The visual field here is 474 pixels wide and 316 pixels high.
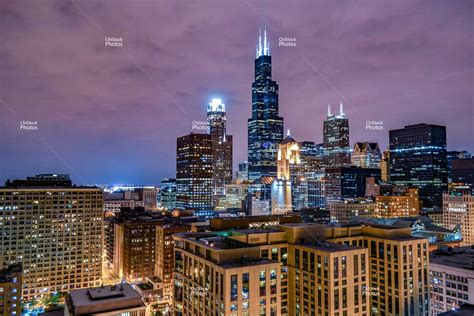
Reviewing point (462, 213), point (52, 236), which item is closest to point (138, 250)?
point (52, 236)

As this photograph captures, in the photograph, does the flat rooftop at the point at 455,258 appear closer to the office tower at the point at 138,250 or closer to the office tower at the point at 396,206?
the office tower at the point at 138,250

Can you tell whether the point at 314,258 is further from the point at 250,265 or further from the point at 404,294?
the point at 404,294

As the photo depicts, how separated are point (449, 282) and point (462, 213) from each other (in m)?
101

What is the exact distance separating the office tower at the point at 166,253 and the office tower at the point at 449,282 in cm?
7568

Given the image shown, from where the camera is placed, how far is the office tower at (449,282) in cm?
6266

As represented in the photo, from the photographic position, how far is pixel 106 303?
47.0 metres

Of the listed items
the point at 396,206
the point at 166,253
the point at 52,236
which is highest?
the point at 396,206

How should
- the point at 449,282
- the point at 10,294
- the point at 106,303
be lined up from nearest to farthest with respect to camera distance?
the point at 106,303 → the point at 449,282 → the point at 10,294

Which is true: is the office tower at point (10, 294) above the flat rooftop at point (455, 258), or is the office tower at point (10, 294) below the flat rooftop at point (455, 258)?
below

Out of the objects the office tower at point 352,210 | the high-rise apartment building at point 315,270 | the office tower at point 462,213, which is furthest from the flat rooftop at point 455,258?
the office tower at point 352,210

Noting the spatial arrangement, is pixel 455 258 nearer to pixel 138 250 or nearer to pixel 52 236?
pixel 138 250

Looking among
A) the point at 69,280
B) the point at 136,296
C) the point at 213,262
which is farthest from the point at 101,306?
the point at 69,280

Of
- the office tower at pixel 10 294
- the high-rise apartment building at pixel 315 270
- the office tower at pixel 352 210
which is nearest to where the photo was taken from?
the high-rise apartment building at pixel 315 270

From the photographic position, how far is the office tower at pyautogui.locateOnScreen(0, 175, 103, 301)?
356 ft
